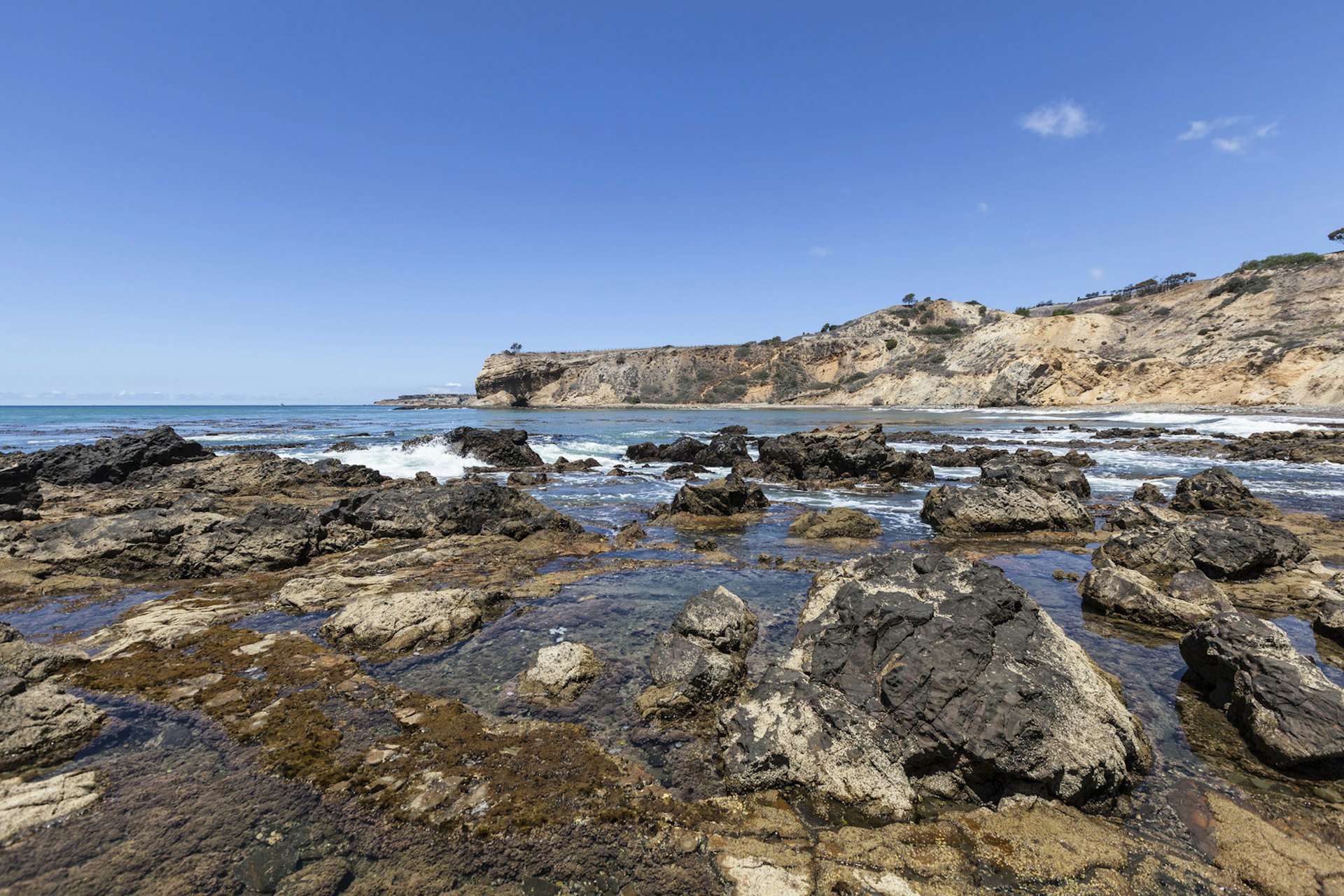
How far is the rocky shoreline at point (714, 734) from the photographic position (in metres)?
3.39

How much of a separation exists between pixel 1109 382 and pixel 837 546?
6397cm

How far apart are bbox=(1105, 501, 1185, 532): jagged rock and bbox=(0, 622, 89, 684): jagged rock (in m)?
15.8

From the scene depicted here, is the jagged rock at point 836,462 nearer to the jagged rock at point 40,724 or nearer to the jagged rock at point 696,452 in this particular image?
the jagged rock at point 696,452

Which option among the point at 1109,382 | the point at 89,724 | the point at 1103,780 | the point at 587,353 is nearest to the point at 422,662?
the point at 89,724

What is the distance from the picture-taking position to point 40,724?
4461 mm

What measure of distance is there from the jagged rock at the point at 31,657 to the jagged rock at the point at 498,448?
18217mm

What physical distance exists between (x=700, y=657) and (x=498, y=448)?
883 inches

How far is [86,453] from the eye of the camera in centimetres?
1902

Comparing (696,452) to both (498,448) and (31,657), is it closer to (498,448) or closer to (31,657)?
(498,448)

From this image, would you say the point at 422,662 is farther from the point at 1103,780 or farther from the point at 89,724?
the point at 1103,780

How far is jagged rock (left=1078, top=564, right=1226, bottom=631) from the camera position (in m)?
6.78

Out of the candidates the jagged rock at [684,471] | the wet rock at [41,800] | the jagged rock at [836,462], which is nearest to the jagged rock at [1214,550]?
the jagged rock at [836,462]

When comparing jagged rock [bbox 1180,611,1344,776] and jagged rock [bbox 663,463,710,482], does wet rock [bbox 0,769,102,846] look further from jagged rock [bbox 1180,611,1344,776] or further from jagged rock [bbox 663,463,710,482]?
jagged rock [bbox 663,463,710,482]

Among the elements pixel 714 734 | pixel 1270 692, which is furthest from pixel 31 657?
pixel 1270 692
